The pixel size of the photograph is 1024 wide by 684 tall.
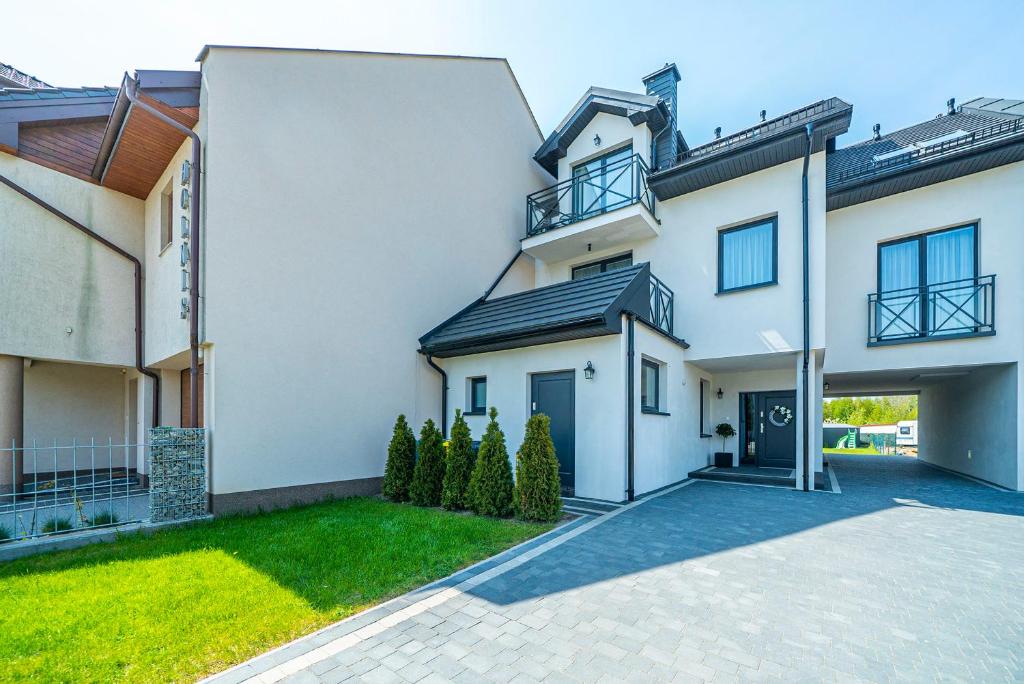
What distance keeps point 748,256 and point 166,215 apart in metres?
11.9

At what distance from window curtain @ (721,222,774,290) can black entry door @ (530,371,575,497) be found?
4.46 metres

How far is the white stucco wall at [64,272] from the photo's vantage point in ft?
27.8

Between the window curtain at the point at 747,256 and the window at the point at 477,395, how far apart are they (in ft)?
18.4

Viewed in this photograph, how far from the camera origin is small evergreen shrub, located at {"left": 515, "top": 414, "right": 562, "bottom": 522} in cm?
644

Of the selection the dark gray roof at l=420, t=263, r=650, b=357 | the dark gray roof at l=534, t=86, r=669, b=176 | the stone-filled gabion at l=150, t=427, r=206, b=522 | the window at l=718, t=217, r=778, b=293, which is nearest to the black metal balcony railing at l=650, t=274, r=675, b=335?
the dark gray roof at l=420, t=263, r=650, b=357

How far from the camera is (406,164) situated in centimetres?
984

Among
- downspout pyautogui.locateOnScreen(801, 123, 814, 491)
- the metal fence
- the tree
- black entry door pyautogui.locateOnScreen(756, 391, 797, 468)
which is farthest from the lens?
black entry door pyautogui.locateOnScreen(756, 391, 797, 468)

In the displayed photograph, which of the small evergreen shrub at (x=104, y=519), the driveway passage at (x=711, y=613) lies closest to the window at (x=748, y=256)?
the driveway passage at (x=711, y=613)

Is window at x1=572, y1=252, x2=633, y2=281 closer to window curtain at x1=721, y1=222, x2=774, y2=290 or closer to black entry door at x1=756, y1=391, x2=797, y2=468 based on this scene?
window curtain at x1=721, y1=222, x2=774, y2=290

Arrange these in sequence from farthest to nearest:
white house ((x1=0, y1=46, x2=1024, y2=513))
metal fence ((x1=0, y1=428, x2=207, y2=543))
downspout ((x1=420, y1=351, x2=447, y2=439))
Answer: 1. downspout ((x1=420, y1=351, x2=447, y2=439))
2. white house ((x1=0, y1=46, x2=1024, y2=513))
3. metal fence ((x1=0, y1=428, x2=207, y2=543))

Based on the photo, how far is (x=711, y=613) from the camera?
147 inches

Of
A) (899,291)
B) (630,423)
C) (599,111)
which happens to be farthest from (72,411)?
(899,291)

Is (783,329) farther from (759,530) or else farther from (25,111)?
(25,111)

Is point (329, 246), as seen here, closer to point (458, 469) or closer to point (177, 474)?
point (177, 474)
